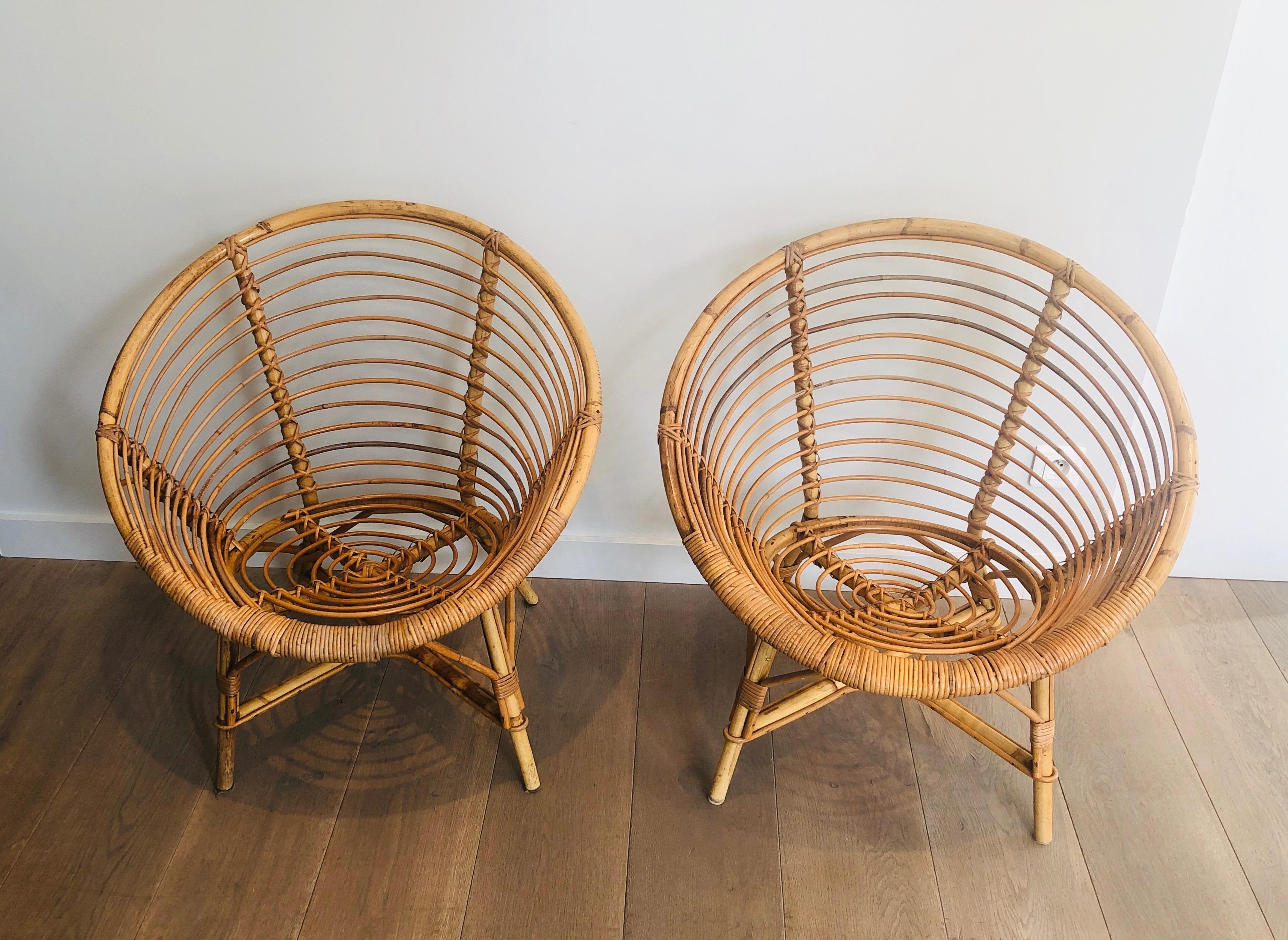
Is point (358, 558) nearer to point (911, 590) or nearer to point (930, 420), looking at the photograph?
point (911, 590)

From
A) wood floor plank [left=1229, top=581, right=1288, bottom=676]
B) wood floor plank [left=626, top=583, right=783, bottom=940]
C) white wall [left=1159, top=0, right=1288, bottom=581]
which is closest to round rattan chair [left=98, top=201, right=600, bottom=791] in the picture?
wood floor plank [left=626, top=583, right=783, bottom=940]

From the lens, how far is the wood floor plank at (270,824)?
1286 mm

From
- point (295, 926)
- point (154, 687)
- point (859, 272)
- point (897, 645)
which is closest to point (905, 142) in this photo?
point (859, 272)

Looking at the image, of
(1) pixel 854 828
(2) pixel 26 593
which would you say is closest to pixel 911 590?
(1) pixel 854 828

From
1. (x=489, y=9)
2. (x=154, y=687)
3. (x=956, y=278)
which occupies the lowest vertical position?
(x=154, y=687)

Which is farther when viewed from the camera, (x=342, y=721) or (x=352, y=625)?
(x=342, y=721)

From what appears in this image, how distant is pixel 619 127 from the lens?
4.51 ft

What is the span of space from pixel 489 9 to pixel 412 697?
1.09 meters

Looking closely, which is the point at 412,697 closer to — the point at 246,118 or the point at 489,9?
the point at 246,118

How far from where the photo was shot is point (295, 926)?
1.28 m

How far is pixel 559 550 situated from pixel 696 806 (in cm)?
58

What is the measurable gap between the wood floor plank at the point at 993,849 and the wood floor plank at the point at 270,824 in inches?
35.8

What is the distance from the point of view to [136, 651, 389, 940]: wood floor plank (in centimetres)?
129

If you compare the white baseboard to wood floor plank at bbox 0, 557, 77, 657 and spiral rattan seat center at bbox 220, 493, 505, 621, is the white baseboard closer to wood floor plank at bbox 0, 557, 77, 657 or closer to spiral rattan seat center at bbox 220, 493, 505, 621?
wood floor plank at bbox 0, 557, 77, 657
